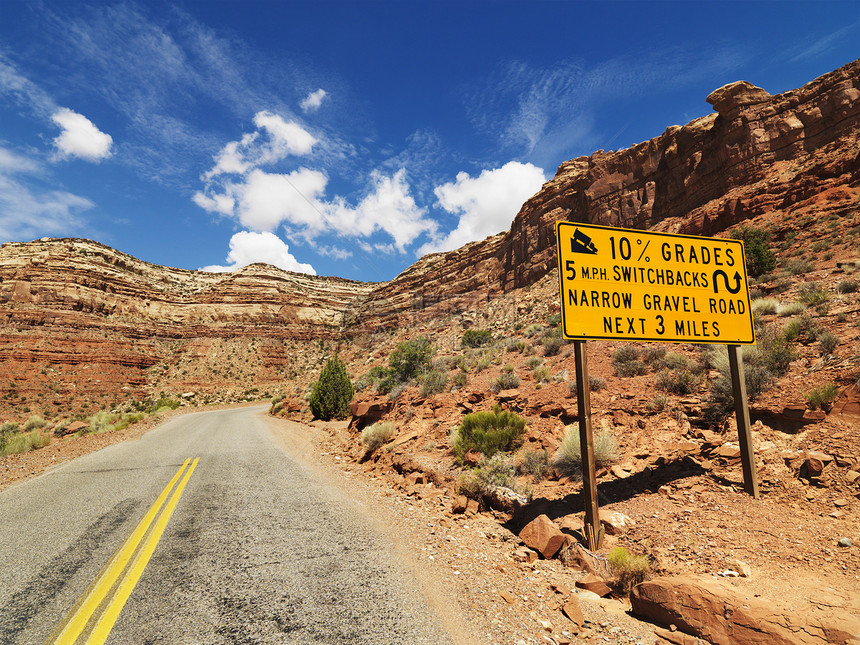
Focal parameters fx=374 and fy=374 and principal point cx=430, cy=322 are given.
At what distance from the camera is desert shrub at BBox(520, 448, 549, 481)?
23.0 ft

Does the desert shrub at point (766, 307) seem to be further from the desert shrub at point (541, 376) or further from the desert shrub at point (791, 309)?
the desert shrub at point (541, 376)

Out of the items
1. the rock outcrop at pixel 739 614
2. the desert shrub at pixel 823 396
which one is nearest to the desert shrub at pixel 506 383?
the desert shrub at pixel 823 396

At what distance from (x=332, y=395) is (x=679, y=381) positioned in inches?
669

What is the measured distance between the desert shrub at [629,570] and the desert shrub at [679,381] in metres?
5.37

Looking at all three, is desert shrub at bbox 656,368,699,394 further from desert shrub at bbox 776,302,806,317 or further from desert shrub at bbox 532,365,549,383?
desert shrub at bbox 776,302,806,317

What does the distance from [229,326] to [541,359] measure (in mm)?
61612

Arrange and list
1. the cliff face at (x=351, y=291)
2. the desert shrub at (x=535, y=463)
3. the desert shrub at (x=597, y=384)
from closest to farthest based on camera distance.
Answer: the desert shrub at (x=535, y=463) → the desert shrub at (x=597, y=384) → the cliff face at (x=351, y=291)

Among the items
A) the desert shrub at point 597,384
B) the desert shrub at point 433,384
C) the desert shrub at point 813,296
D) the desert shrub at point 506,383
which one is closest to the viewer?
the desert shrub at point 597,384

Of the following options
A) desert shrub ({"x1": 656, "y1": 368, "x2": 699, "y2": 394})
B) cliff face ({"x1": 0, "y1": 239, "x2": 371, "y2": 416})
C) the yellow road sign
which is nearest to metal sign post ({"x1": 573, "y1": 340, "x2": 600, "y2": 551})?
the yellow road sign

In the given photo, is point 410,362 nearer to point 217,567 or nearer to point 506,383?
point 506,383

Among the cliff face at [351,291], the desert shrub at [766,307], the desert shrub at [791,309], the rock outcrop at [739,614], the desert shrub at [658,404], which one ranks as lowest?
the rock outcrop at [739,614]

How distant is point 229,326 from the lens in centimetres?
6297

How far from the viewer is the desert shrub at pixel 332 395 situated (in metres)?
20.7

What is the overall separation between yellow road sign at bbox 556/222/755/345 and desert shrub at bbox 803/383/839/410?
1060mm
